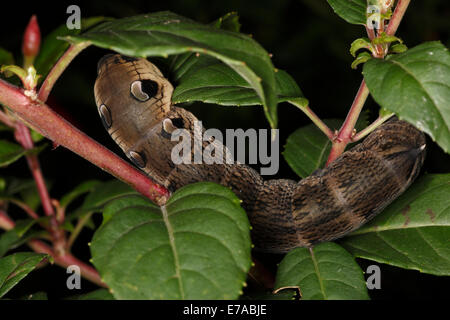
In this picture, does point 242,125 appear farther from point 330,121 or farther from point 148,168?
point 148,168

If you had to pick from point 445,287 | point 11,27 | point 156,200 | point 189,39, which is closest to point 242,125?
point 445,287

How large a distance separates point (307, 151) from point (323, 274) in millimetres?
584

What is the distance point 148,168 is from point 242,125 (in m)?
1.97

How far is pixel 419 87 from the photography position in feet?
3.42

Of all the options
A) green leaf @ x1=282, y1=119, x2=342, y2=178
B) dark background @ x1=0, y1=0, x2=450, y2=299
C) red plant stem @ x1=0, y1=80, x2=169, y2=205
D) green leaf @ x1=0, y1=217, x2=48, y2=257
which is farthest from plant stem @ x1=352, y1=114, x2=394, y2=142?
dark background @ x1=0, y1=0, x2=450, y2=299

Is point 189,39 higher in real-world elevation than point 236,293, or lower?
higher

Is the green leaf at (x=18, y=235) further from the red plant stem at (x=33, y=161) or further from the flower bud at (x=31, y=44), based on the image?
the flower bud at (x=31, y=44)

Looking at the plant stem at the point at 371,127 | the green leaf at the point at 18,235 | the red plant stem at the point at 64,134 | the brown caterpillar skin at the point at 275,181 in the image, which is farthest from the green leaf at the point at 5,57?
the plant stem at the point at 371,127

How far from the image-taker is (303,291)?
121 cm

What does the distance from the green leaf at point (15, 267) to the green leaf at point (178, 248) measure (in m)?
0.32

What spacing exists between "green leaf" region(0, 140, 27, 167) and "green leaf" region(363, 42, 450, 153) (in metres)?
1.24

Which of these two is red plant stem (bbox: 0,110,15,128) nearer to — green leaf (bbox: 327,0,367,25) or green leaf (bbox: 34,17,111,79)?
green leaf (bbox: 34,17,111,79)

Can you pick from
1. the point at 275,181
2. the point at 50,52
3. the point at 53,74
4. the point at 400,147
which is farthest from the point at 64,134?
the point at 400,147

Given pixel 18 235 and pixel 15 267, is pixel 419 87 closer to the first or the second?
pixel 15 267
